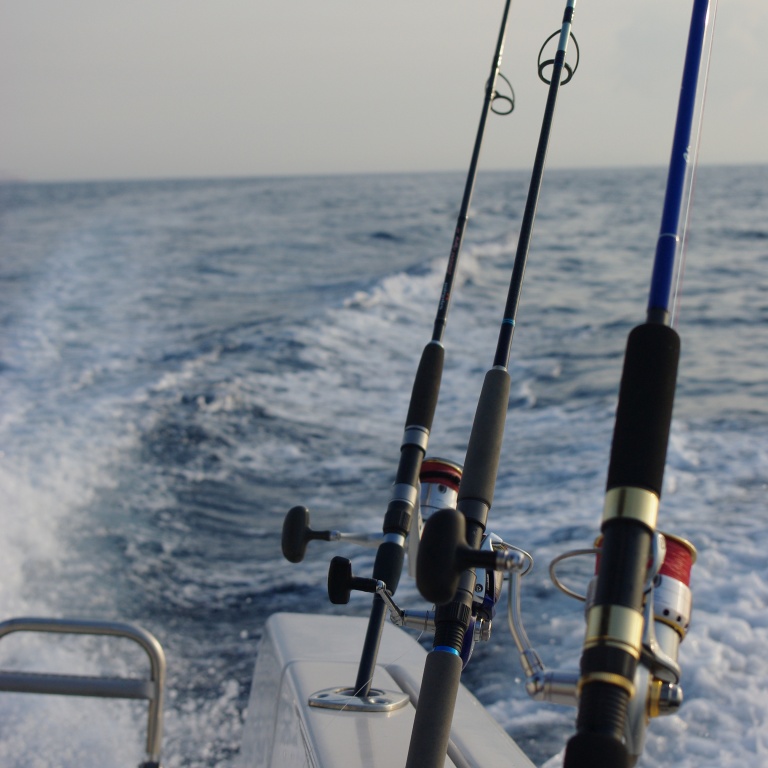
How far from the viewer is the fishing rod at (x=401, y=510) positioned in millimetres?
1139

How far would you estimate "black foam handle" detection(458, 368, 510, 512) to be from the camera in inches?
42.4

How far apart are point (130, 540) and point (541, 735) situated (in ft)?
6.68

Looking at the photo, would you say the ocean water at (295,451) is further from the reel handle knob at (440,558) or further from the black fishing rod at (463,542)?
the reel handle knob at (440,558)

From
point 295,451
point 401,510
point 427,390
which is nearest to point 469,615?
point 401,510

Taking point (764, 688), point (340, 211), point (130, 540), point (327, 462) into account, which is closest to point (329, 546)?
point (130, 540)

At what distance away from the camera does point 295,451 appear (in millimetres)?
4754

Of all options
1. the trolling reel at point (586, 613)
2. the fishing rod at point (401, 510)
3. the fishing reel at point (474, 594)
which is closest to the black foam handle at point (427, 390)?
the fishing rod at point (401, 510)

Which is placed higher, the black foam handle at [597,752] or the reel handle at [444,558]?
the reel handle at [444,558]

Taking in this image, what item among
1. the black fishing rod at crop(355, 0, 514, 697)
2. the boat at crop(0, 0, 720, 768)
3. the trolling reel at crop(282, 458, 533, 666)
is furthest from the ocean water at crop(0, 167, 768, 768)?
the trolling reel at crop(282, 458, 533, 666)

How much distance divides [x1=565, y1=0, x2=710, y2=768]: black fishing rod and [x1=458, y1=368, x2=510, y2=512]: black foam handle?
0.32 m

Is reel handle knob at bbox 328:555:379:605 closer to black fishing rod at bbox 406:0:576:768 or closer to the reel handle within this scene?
black fishing rod at bbox 406:0:576:768

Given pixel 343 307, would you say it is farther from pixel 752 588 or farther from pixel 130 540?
pixel 752 588

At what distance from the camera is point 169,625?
295 cm

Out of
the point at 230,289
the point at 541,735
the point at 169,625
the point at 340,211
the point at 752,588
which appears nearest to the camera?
the point at 541,735
